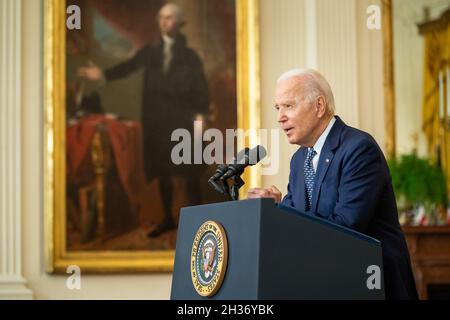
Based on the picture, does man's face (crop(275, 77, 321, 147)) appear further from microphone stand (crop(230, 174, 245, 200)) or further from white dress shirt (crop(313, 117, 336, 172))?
microphone stand (crop(230, 174, 245, 200))

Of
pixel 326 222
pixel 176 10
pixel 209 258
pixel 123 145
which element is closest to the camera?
pixel 326 222

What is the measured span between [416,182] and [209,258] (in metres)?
4.99

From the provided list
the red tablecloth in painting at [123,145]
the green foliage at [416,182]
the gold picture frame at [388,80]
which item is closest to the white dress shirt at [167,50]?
the red tablecloth in painting at [123,145]

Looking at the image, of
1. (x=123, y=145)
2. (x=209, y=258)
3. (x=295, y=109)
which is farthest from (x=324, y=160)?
(x=123, y=145)

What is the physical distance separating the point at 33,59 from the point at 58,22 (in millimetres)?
437

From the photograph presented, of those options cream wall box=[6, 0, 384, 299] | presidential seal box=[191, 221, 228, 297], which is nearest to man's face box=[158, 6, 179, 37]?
cream wall box=[6, 0, 384, 299]

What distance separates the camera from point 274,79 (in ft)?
26.7

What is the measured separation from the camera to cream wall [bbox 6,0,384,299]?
25.2 ft

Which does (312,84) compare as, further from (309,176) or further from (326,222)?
(326,222)

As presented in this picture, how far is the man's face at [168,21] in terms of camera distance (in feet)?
26.3

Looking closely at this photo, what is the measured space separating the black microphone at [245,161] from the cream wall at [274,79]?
430 cm

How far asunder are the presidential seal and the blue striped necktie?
739 mm

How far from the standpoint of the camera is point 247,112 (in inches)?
317

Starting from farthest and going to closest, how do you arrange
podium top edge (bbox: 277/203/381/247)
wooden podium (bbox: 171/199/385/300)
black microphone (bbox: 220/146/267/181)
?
black microphone (bbox: 220/146/267/181) < podium top edge (bbox: 277/203/381/247) < wooden podium (bbox: 171/199/385/300)
